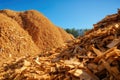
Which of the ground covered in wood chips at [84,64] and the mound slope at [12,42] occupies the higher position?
the mound slope at [12,42]

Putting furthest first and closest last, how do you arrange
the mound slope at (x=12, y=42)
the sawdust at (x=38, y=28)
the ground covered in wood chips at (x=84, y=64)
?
the sawdust at (x=38, y=28)
the mound slope at (x=12, y=42)
the ground covered in wood chips at (x=84, y=64)

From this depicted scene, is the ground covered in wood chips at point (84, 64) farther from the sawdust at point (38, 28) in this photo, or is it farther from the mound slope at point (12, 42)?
the sawdust at point (38, 28)

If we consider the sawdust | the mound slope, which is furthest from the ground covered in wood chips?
the sawdust

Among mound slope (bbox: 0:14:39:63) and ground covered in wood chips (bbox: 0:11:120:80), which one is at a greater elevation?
mound slope (bbox: 0:14:39:63)

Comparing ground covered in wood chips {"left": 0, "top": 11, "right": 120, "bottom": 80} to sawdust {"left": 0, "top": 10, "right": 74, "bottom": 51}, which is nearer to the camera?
ground covered in wood chips {"left": 0, "top": 11, "right": 120, "bottom": 80}

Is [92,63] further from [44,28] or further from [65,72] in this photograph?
[44,28]

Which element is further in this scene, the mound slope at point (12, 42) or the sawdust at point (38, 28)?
the sawdust at point (38, 28)

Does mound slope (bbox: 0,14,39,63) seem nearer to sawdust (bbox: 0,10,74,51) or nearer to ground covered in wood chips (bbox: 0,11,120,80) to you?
sawdust (bbox: 0,10,74,51)

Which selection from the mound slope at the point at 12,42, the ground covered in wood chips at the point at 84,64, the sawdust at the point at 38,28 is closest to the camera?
the ground covered in wood chips at the point at 84,64

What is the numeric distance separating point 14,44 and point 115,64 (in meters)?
17.0

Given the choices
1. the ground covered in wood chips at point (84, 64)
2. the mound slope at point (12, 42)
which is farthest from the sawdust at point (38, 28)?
the ground covered in wood chips at point (84, 64)

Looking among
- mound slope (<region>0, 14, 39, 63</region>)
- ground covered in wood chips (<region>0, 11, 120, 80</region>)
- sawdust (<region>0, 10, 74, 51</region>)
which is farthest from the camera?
sawdust (<region>0, 10, 74, 51</region>)

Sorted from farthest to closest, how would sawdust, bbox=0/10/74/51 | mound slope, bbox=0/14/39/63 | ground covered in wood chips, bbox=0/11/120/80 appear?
sawdust, bbox=0/10/74/51, mound slope, bbox=0/14/39/63, ground covered in wood chips, bbox=0/11/120/80

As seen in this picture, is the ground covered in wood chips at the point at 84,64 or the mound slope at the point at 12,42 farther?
the mound slope at the point at 12,42
